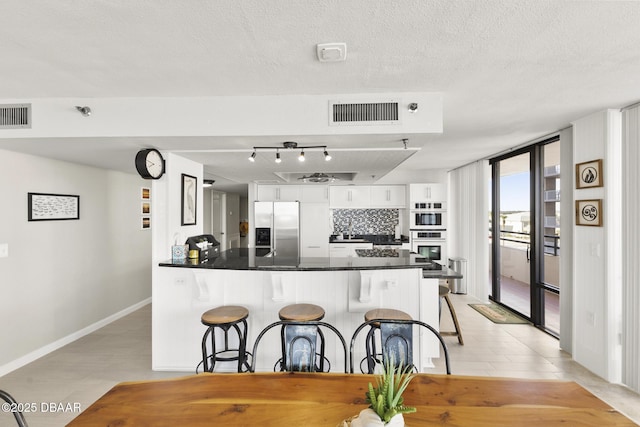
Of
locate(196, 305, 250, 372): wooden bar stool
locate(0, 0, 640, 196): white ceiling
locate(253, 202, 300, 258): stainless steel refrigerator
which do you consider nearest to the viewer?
locate(0, 0, 640, 196): white ceiling

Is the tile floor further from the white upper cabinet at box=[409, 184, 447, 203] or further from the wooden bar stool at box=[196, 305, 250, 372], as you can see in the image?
the white upper cabinet at box=[409, 184, 447, 203]

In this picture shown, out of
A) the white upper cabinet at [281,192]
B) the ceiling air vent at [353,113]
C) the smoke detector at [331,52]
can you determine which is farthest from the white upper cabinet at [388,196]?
the smoke detector at [331,52]

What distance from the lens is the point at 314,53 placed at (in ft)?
5.82

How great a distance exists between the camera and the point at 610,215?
105 inches

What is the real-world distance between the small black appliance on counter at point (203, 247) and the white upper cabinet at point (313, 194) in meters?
3.00

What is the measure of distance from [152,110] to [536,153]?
4726 mm

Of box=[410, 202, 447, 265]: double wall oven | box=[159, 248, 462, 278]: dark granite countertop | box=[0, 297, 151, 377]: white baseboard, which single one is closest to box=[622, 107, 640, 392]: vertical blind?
box=[159, 248, 462, 278]: dark granite countertop

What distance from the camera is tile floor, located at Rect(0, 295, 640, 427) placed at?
8.16ft

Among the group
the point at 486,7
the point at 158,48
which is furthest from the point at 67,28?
the point at 486,7

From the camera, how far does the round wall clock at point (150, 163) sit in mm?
2693

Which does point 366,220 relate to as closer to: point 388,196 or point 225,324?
point 388,196

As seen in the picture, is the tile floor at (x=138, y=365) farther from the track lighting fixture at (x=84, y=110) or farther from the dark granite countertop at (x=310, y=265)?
the track lighting fixture at (x=84, y=110)

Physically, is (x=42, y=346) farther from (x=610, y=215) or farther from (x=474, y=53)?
(x=610, y=215)

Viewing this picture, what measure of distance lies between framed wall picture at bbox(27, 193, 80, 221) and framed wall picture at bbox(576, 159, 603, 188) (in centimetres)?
595
